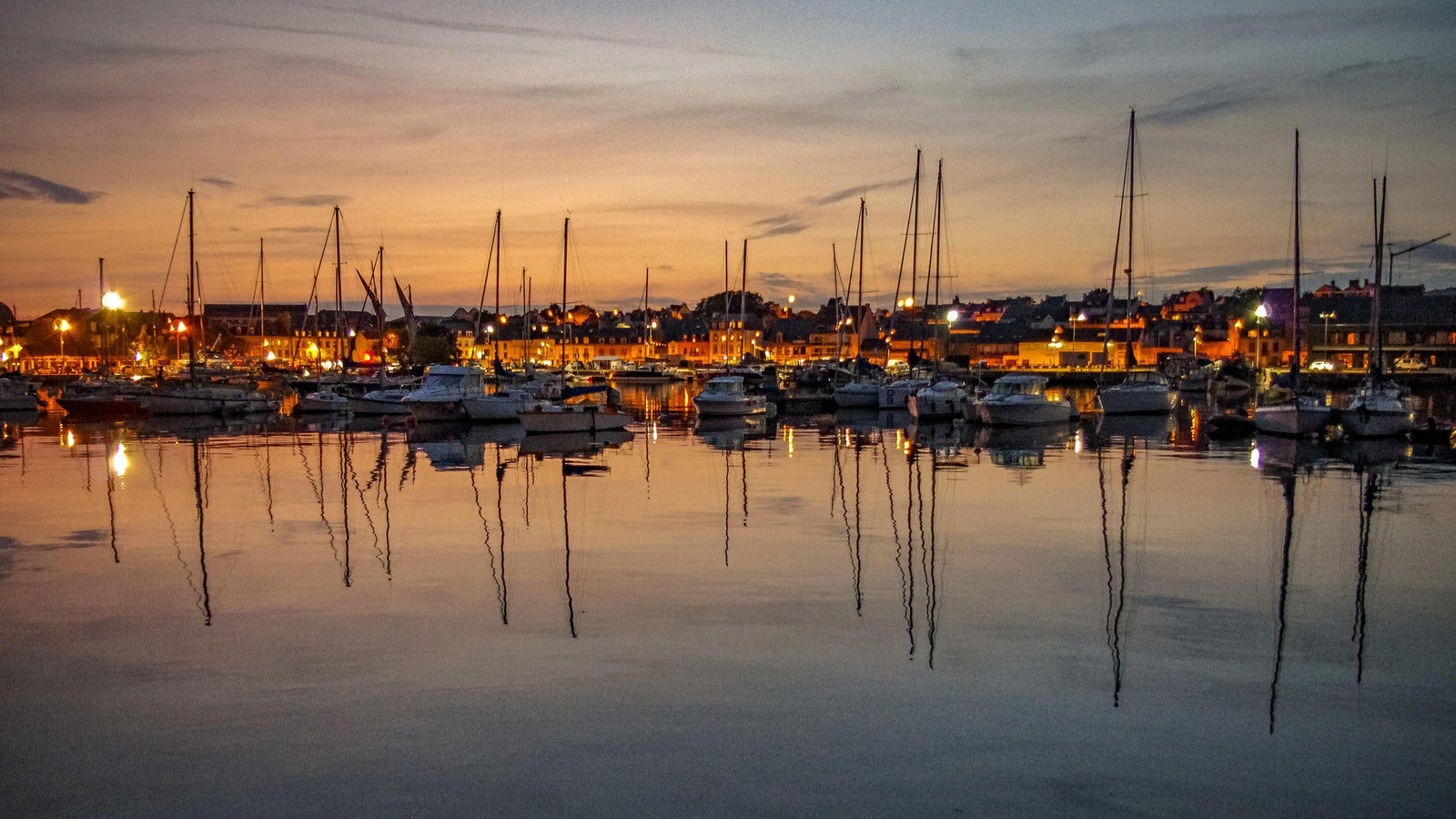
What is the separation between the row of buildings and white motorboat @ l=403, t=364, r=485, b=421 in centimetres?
2549

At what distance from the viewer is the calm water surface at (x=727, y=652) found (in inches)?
307

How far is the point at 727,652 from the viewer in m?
10.9

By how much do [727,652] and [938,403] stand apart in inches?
1660

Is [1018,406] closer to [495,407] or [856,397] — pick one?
[856,397]

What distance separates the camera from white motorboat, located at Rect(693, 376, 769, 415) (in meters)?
51.6

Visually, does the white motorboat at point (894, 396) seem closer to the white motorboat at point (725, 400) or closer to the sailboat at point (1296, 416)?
the white motorboat at point (725, 400)

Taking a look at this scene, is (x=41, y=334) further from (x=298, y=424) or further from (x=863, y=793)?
(x=863, y=793)

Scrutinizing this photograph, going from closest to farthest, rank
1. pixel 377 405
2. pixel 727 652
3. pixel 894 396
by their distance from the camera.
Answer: pixel 727 652 → pixel 377 405 → pixel 894 396

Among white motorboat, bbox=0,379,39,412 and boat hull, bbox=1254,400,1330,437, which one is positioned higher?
boat hull, bbox=1254,400,1330,437

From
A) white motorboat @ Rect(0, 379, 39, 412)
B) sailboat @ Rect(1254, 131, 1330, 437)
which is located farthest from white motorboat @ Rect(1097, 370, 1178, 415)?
white motorboat @ Rect(0, 379, 39, 412)

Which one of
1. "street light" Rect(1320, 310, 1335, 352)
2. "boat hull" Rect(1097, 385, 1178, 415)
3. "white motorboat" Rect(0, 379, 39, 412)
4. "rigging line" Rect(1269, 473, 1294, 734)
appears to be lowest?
"white motorboat" Rect(0, 379, 39, 412)

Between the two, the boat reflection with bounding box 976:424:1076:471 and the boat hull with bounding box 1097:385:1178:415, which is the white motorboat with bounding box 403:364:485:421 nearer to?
the boat reflection with bounding box 976:424:1076:471

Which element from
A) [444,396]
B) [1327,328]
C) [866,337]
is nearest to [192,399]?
[444,396]

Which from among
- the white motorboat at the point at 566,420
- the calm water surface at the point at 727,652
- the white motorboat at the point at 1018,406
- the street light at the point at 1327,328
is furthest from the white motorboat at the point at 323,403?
the street light at the point at 1327,328
